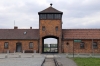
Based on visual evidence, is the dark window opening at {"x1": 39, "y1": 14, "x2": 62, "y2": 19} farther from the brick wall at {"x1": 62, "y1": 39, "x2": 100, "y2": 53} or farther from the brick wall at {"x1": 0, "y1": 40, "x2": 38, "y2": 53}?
the brick wall at {"x1": 0, "y1": 40, "x2": 38, "y2": 53}

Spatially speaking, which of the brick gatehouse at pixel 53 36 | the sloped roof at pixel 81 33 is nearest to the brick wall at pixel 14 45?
the brick gatehouse at pixel 53 36

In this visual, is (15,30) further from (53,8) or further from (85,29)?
(85,29)

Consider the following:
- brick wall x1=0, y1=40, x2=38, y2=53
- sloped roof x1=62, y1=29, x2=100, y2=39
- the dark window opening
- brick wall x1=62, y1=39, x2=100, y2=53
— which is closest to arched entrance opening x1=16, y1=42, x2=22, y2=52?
brick wall x1=0, y1=40, x2=38, y2=53

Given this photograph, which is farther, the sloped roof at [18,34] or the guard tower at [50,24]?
the sloped roof at [18,34]

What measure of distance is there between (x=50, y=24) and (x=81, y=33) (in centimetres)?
776

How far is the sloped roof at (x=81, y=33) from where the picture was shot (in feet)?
157

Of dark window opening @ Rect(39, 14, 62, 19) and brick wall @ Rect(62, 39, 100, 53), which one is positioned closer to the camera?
dark window opening @ Rect(39, 14, 62, 19)

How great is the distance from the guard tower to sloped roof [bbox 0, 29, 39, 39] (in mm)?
2727

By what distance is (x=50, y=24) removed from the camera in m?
47.1

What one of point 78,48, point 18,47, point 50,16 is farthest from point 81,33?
point 18,47

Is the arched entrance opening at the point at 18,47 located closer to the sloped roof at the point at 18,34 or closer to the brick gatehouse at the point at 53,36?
the brick gatehouse at the point at 53,36

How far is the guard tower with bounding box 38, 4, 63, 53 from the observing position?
153ft

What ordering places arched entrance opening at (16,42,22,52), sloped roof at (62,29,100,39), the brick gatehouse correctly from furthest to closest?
arched entrance opening at (16,42,22,52) < sloped roof at (62,29,100,39) < the brick gatehouse

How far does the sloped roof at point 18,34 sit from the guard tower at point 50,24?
2727 mm
